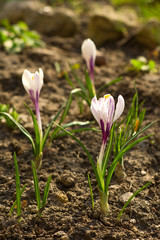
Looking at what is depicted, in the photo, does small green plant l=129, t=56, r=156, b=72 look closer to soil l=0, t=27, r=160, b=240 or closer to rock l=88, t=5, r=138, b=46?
soil l=0, t=27, r=160, b=240

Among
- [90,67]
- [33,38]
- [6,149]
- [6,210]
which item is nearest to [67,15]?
[33,38]

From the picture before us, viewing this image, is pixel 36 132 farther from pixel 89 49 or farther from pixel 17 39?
pixel 17 39

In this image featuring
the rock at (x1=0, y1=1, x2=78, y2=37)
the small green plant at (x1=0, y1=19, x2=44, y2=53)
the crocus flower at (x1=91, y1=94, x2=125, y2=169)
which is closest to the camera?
the crocus flower at (x1=91, y1=94, x2=125, y2=169)

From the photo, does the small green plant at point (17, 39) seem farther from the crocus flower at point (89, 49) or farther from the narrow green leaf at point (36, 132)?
the narrow green leaf at point (36, 132)

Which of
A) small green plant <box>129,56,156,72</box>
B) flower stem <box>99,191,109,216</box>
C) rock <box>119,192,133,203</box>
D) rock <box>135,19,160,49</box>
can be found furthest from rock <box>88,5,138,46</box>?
flower stem <box>99,191,109,216</box>

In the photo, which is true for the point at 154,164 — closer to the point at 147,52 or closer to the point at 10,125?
the point at 10,125

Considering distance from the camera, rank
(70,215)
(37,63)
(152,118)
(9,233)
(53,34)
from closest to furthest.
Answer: (9,233) → (70,215) → (152,118) → (37,63) → (53,34)
